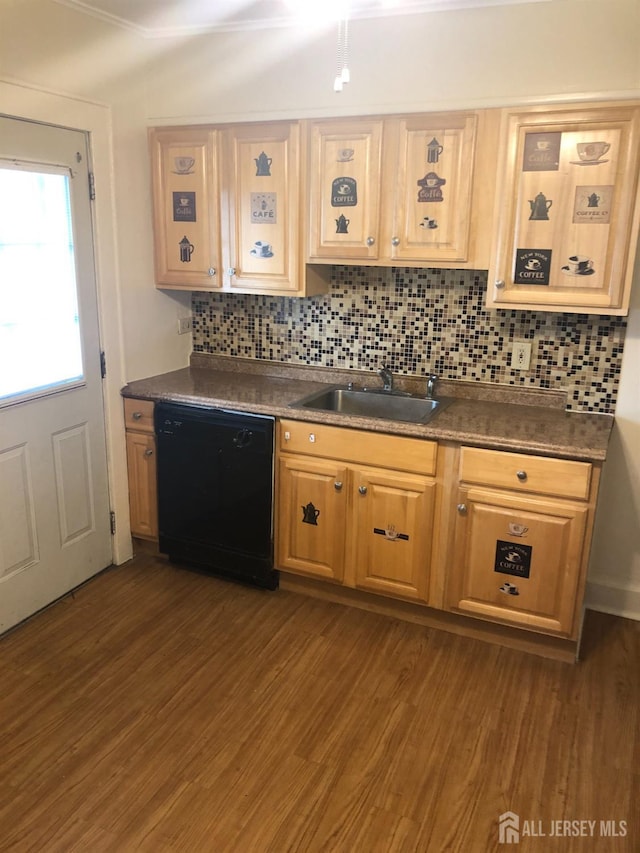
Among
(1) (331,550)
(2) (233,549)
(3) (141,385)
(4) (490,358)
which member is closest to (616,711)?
(1) (331,550)

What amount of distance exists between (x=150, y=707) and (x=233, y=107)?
101 inches

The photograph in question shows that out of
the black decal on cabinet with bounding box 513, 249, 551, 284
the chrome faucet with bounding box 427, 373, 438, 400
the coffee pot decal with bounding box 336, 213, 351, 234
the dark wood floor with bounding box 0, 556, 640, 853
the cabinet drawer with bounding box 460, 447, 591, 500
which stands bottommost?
the dark wood floor with bounding box 0, 556, 640, 853

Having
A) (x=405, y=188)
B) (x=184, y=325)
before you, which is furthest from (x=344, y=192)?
(x=184, y=325)

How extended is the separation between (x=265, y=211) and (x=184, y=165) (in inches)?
18.6

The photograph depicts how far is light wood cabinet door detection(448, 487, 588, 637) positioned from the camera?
8.00ft

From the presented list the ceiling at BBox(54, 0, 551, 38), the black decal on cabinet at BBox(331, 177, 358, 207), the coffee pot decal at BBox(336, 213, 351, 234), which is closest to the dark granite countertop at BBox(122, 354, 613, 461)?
the coffee pot decal at BBox(336, 213, 351, 234)

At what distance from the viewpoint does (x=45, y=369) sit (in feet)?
8.95

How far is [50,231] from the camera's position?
265 centimetres

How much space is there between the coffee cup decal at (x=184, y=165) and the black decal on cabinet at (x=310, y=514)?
163 centimetres

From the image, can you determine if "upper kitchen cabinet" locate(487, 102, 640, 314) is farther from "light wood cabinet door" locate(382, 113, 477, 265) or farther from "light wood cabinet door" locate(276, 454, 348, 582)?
"light wood cabinet door" locate(276, 454, 348, 582)

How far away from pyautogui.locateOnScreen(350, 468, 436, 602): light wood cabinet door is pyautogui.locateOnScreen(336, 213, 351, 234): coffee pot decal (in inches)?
40.4

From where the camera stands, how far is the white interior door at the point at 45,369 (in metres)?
2.52

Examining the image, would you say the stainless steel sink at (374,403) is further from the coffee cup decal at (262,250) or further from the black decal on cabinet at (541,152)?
the black decal on cabinet at (541,152)

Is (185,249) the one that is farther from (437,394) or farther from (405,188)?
(437,394)
